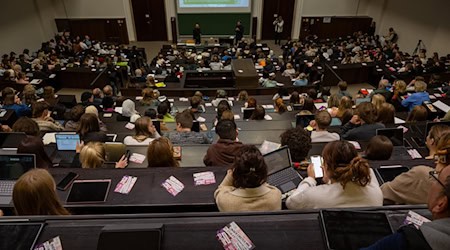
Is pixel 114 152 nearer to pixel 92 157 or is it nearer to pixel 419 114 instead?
pixel 92 157

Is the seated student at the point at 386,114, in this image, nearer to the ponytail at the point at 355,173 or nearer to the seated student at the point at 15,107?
the ponytail at the point at 355,173

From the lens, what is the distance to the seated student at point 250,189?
2.00 m

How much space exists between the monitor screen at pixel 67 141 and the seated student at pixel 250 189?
2.47 meters

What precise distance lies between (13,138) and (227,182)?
10.4 feet

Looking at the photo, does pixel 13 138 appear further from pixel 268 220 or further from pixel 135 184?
pixel 268 220

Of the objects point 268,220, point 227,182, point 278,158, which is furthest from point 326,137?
point 268,220

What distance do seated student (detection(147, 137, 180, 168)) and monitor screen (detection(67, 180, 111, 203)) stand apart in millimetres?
461

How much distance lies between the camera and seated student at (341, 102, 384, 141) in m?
4.05

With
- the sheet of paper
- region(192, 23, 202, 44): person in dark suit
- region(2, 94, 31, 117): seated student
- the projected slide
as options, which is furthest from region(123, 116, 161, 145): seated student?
the projected slide

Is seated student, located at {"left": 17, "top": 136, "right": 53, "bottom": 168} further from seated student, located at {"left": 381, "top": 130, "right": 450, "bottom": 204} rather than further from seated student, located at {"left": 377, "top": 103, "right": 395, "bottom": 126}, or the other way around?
seated student, located at {"left": 377, "top": 103, "right": 395, "bottom": 126}

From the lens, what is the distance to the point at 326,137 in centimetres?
393

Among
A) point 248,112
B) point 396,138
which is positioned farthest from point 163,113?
point 396,138

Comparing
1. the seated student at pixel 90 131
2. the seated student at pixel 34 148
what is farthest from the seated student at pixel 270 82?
the seated student at pixel 34 148

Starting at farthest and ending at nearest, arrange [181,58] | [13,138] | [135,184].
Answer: [181,58], [13,138], [135,184]
